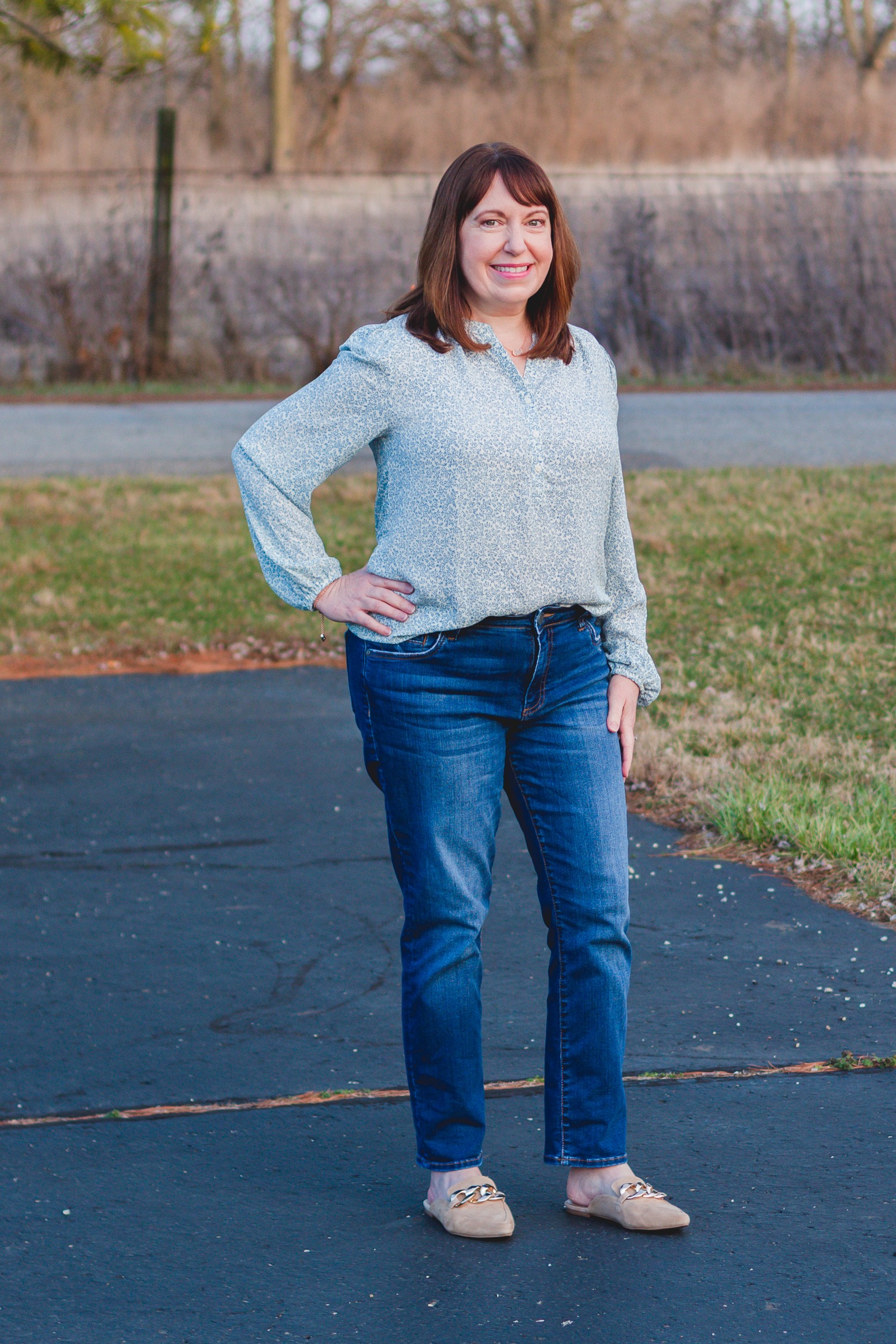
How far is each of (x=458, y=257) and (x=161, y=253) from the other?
18.2 meters

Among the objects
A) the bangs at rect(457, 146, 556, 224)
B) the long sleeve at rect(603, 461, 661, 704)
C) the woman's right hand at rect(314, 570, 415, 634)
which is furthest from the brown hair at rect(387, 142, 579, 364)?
the woman's right hand at rect(314, 570, 415, 634)

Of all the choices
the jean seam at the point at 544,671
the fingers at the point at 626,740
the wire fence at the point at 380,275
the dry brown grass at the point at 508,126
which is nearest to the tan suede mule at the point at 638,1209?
the fingers at the point at 626,740

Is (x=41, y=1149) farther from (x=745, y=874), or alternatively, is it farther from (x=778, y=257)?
(x=778, y=257)

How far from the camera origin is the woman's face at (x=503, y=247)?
9.39ft

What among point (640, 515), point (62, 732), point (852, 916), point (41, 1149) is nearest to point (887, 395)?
point (640, 515)

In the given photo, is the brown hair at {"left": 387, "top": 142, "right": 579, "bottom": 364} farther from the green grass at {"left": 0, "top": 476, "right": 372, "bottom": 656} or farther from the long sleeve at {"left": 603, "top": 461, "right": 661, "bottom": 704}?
the green grass at {"left": 0, "top": 476, "right": 372, "bottom": 656}

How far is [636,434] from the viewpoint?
15.1 metres

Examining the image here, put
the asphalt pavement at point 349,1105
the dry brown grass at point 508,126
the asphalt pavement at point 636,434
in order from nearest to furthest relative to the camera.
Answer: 1. the asphalt pavement at point 349,1105
2. the asphalt pavement at point 636,434
3. the dry brown grass at point 508,126

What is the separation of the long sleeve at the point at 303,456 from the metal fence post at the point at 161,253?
703 inches

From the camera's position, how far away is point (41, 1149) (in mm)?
Result: 3354

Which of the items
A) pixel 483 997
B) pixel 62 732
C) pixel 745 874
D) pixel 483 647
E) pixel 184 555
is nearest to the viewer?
pixel 483 647

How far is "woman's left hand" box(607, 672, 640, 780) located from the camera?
2984mm

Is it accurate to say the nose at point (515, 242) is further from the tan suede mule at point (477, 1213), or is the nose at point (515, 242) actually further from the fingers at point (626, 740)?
the tan suede mule at point (477, 1213)

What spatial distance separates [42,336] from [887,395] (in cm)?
964
